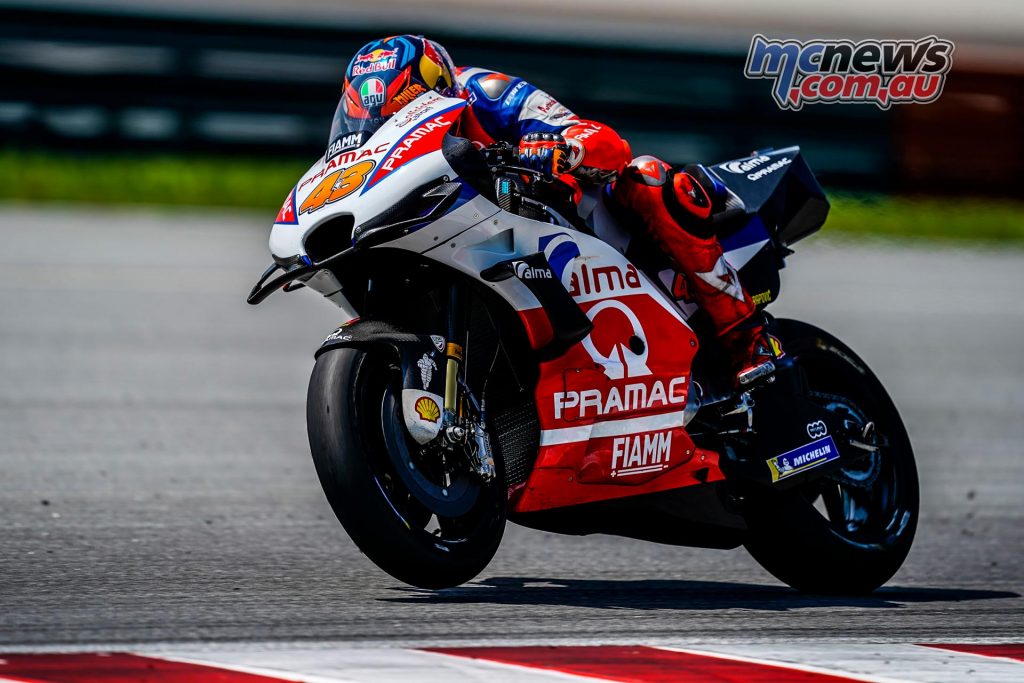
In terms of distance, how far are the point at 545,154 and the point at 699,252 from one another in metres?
0.72

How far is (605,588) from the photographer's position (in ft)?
16.5

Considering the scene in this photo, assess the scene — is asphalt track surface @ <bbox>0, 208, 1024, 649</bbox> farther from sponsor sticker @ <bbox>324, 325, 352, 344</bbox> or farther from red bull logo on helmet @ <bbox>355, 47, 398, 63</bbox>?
red bull logo on helmet @ <bbox>355, 47, 398, 63</bbox>

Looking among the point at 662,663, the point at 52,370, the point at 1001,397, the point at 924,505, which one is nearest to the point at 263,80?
the point at 52,370

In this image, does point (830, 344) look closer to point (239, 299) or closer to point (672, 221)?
point (672, 221)

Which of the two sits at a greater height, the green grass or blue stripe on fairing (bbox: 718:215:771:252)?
the green grass

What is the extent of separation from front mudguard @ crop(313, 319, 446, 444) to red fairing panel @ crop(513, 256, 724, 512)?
0.42m

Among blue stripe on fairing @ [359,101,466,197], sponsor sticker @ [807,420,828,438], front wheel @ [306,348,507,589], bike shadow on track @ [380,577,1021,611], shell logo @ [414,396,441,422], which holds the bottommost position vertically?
bike shadow on track @ [380,577,1021,611]

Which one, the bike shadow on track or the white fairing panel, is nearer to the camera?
the white fairing panel

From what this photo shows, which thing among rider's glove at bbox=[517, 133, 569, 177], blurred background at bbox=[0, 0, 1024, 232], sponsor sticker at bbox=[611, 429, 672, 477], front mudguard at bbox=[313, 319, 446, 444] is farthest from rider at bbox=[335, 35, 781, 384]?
blurred background at bbox=[0, 0, 1024, 232]

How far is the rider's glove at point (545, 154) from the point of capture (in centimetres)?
450

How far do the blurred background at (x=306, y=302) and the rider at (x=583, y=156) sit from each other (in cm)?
88

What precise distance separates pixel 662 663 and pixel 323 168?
1600mm

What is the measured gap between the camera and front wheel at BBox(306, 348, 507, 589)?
4.16 metres

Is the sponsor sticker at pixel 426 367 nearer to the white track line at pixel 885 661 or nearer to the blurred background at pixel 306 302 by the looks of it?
the blurred background at pixel 306 302
